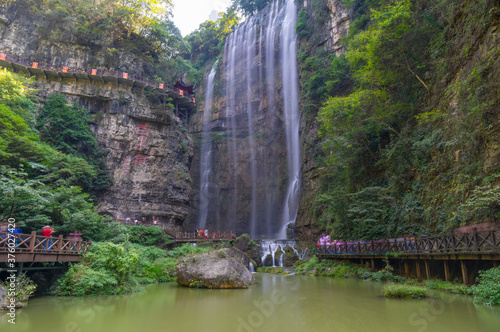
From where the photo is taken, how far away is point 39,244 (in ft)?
28.6

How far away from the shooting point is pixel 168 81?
33.4 metres

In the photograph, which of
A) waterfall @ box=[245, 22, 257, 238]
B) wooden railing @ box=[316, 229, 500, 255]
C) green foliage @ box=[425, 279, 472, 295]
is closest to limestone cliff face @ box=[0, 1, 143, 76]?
waterfall @ box=[245, 22, 257, 238]

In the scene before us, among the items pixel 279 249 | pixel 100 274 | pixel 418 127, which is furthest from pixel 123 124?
pixel 418 127

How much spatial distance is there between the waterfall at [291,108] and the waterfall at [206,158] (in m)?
10.4

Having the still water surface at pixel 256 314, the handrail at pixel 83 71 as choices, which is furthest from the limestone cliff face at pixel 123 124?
the still water surface at pixel 256 314

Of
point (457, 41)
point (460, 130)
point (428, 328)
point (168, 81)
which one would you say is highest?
point (168, 81)

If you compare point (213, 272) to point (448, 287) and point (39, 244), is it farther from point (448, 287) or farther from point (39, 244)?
point (448, 287)

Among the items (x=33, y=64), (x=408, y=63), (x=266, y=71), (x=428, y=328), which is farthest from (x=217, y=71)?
(x=428, y=328)

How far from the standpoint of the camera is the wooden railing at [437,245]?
7980 mm

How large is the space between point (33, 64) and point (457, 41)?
104ft

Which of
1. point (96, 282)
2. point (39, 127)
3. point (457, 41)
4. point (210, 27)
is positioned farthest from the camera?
point (210, 27)

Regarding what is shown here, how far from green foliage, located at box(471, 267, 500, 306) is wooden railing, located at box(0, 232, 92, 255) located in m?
12.0

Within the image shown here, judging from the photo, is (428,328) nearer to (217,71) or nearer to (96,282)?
(96,282)

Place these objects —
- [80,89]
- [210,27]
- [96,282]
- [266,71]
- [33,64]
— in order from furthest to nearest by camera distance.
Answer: [210,27] < [266,71] < [80,89] < [33,64] < [96,282]
